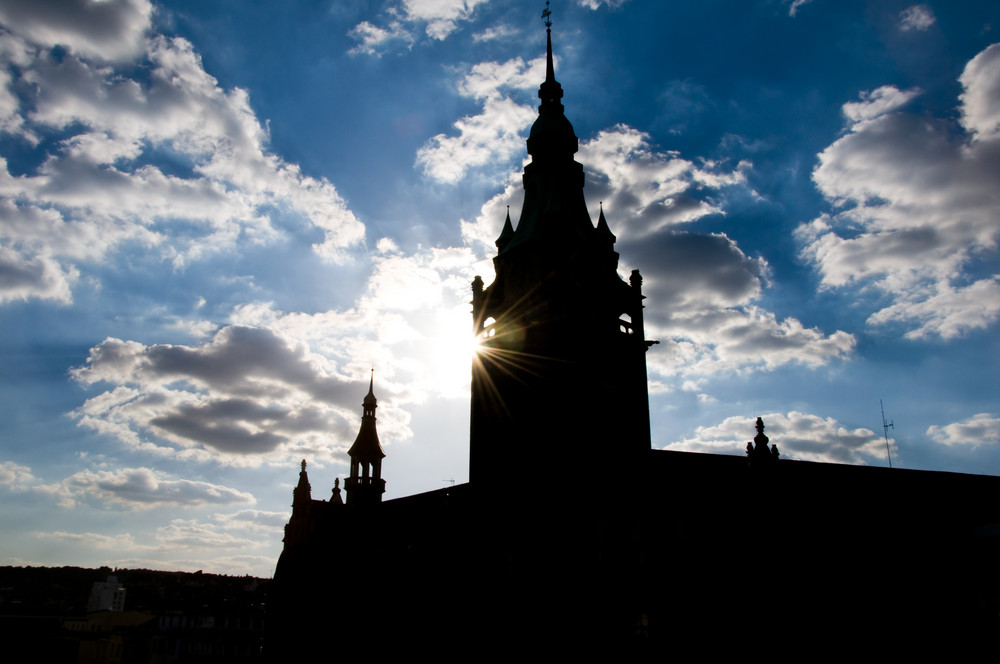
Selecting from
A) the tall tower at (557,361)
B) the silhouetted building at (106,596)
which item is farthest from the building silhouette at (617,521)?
the silhouetted building at (106,596)

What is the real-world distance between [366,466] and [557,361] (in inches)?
1271

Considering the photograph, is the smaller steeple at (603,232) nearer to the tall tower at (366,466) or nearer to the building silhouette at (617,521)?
the building silhouette at (617,521)

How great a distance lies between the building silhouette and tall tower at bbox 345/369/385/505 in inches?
663

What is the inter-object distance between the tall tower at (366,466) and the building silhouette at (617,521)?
55.3 feet

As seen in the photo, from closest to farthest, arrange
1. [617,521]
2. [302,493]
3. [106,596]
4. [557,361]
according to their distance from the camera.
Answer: [617,521] → [557,361] → [302,493] → [106,596]

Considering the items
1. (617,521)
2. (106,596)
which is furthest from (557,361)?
(106,596)

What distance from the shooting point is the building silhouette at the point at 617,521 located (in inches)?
1219

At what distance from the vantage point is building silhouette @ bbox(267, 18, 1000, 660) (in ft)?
102

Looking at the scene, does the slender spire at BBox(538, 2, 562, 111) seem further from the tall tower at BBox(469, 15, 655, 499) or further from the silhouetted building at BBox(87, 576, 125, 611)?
the silhouetted building at BBox(87, 576, 125, 611)

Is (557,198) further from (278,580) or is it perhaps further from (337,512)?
(278,580)

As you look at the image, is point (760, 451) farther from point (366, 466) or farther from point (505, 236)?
point (366, 466)

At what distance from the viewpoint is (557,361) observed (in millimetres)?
35906

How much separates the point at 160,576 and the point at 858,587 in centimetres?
17138

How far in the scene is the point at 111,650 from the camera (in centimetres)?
10262
